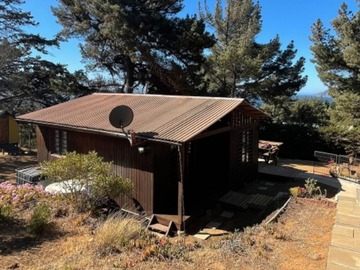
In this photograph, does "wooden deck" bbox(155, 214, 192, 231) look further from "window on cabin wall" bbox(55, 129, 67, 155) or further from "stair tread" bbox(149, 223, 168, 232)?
"window on cabin wall" bbox(55, 129, 67, 155)

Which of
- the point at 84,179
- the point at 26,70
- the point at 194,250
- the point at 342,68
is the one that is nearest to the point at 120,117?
the point at 84,179

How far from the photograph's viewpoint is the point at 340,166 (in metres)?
14.9

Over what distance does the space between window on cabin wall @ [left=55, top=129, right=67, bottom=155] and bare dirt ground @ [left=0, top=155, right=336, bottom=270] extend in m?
5.19

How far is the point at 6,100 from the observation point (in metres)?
22.1

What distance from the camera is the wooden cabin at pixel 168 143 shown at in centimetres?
932

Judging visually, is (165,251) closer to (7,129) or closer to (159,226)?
(159,226)

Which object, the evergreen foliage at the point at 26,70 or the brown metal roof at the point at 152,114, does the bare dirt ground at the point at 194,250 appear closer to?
the brown metal roof at the point at 152,114

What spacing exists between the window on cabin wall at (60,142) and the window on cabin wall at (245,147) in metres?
7.21

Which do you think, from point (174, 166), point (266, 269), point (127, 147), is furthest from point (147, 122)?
point (266, 269)

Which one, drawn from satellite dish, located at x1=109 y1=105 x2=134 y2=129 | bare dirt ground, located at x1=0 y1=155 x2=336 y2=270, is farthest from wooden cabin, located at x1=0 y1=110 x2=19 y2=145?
bare dirt ground, located at x1=0 y1=155 x2=336 y2=270

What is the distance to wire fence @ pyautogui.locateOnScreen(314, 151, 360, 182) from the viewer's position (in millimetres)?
14145

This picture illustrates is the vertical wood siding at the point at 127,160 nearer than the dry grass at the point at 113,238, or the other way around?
the dry grass at the point at 113,238

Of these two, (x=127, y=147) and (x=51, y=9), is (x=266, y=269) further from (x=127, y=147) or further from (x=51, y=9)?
(x=51, y=9)

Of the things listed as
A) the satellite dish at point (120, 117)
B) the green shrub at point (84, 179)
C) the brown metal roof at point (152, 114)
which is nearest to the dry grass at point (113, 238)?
the green shrub at point (84, 179)
